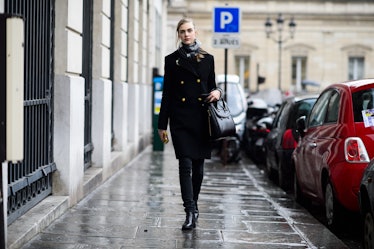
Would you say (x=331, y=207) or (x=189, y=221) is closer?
(x=189, y=221)

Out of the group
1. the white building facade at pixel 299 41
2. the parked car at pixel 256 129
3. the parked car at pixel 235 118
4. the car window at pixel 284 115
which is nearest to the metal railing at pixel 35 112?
the car window at pixel 284 115

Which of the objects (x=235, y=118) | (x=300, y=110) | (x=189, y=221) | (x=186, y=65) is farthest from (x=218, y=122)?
(x=235, y=118)

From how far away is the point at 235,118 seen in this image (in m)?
20.4

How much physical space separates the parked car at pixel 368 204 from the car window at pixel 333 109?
6.24ft

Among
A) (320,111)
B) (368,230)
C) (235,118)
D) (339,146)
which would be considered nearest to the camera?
(368,230)

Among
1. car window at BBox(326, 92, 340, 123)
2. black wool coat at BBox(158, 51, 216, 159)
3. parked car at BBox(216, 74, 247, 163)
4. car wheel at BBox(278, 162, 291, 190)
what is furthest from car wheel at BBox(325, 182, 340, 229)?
parked car at BBox(216, 74, 247, 163)

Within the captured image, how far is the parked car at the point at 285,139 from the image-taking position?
1291 centimetres

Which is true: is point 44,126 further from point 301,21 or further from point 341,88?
point 301,21

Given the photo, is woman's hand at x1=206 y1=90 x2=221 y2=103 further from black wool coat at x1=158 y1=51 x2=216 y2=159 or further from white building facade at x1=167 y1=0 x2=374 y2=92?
white building facade at x1=167 y1=0 x2=374 y2=92

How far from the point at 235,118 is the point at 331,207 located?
1157 centimetres

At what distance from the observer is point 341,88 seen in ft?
30.8

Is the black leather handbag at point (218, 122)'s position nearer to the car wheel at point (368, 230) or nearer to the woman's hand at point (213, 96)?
the woman's hand at point (213, 96)

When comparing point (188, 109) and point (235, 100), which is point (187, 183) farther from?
point (235, 100)

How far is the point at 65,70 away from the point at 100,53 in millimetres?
3218
